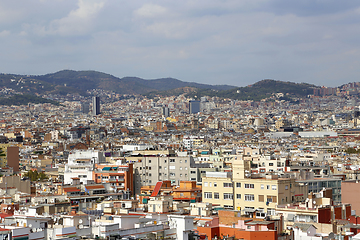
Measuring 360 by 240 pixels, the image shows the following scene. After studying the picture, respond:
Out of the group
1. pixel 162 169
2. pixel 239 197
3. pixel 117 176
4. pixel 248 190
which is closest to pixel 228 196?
pixel 239 197

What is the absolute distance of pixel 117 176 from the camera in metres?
43.8

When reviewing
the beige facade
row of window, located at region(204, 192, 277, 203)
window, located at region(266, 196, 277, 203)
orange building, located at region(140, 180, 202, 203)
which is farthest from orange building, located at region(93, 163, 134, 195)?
window, located at region(266, 196, 277, 203)

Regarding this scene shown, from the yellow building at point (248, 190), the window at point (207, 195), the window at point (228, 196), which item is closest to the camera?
the yellow building at point (248, 190)

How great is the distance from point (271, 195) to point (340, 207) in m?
7.40

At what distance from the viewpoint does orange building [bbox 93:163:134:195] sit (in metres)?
43.0

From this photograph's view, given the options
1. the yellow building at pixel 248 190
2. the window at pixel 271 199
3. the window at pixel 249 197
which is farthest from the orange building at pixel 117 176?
the window at pixel 271 199

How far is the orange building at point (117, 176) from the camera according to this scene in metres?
43.0

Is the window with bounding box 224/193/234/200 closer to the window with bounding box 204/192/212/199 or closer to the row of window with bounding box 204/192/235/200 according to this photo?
the row of window with bounding box 204/192/235/200

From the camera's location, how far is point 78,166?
162ft

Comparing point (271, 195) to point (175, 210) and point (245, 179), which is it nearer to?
point (245, 179)

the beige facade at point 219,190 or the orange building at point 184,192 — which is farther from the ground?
the beige facade at point 219,190

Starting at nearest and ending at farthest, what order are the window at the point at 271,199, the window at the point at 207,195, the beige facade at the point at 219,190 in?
the window at the point at 271,199 → the beige facade at the point at 219,190 → the window at the point at 207,195

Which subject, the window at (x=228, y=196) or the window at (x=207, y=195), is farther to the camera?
the window at (x=207, y=195)

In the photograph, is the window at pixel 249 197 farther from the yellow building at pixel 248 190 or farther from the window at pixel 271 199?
the window at pixel 271 199
